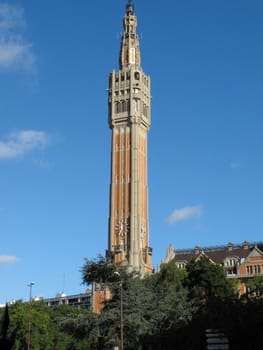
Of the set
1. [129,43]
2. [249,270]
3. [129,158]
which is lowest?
[249,270]

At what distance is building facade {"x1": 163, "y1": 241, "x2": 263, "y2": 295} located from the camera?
79131 mm

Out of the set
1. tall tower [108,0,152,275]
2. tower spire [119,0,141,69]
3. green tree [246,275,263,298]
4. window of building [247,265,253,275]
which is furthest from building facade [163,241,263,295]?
tower spire [119,0,141,69]

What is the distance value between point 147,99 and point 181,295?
184 ft

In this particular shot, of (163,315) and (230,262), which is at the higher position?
(230,262)

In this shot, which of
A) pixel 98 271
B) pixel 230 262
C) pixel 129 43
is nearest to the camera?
pixel 98 271

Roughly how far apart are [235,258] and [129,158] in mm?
23382

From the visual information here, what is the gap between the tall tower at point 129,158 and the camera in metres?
88.7

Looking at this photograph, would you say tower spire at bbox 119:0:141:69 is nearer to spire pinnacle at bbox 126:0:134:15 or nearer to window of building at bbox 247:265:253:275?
spire pinnacle at bbox 126:0:134:15

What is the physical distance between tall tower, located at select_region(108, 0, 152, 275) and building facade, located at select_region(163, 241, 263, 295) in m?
6.21

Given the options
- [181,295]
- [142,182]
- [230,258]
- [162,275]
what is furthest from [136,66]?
[181,295]

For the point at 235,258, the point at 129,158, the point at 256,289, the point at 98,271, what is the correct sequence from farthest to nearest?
the point at 129,158 < the point at 235,258 < the point at 98,271 < the point at 256,289

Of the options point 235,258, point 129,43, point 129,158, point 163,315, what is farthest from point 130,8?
point 163,315

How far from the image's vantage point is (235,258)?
278 ft

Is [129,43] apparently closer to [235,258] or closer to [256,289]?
Result: [235,258]
